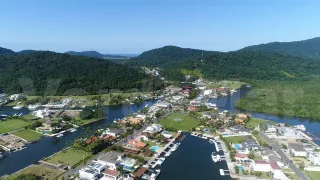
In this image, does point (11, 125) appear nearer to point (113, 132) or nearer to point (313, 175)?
point (113, 132)

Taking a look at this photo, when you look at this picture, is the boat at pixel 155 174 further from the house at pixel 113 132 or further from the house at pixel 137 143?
the house at pixel 113 132

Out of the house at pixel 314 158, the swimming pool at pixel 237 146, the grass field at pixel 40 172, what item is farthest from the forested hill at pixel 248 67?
the grass field at pixel 40 172

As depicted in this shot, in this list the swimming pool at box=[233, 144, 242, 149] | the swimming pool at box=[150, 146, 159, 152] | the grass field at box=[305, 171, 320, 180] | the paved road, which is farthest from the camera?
the swimming pool at box=[233, 144, 242, 149]

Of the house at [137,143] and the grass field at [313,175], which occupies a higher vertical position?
the house at [137,143]

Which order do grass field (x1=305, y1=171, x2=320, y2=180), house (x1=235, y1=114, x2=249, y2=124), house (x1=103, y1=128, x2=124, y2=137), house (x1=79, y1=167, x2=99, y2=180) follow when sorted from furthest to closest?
house (x1=235, y1=114, x2=249, y2=124), house (x1=103, y1=128, x2=124, y2=137), grass field (x1=305, y1=171, x2=320, y2=180), house (x1=79, y1=167, x2=99, y2=180)

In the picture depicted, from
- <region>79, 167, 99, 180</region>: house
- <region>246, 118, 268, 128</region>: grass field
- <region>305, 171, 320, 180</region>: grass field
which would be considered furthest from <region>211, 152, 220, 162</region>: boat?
<region>79, 167, 99, 180</region>: house

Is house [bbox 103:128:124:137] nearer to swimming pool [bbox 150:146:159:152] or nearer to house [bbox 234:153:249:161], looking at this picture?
swimming pool [bbox 150:146:159:152]

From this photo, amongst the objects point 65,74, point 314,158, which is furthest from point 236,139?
point 65,74
